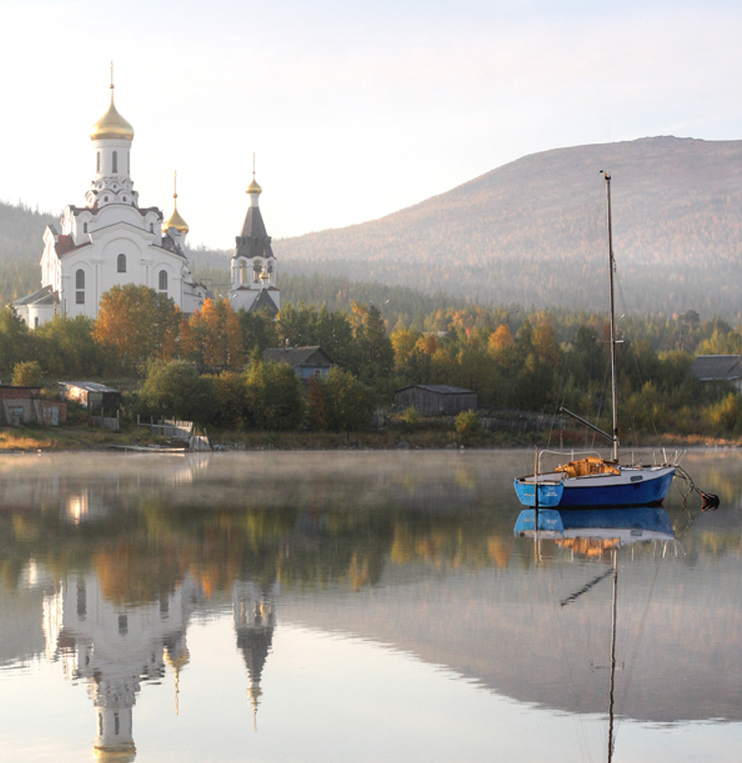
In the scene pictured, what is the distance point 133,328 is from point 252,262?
31101 millimetres

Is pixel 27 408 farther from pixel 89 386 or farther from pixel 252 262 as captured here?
pixel 252 262

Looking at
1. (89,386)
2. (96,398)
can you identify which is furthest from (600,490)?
(89,386)

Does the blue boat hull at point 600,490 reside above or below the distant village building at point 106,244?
below

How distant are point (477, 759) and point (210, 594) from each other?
8362mm

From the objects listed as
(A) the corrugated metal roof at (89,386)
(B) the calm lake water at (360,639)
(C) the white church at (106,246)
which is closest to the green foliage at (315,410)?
(A) the corrugated metal roof at (89,386)

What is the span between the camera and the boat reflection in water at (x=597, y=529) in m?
23.6

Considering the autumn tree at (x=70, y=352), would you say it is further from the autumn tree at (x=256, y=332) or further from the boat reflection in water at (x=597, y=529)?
the boat reflection in water at (x=597, y=529)

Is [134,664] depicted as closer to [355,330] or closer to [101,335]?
[101,335]

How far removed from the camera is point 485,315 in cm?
15388

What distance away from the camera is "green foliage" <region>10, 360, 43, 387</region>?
220 ft

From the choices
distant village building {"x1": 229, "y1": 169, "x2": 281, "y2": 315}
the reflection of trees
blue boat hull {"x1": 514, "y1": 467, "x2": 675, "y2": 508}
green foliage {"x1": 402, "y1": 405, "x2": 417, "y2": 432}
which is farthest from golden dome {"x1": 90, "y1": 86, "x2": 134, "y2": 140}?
blue boat hull {"x1": 514, "y1": 467, "x2": 675, "y2": 508}

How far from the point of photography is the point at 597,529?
28.0 metres

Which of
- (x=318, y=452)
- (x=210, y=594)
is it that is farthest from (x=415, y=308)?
(x=210, y=594)

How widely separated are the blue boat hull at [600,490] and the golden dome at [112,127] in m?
58.7
